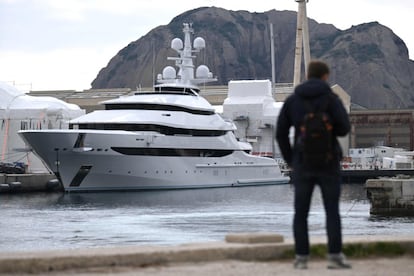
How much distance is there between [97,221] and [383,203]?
7.98 m

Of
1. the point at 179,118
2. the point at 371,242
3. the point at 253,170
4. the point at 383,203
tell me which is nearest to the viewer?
the point at 371,242

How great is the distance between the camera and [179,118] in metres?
55.7

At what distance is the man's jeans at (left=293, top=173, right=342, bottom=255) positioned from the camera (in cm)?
786

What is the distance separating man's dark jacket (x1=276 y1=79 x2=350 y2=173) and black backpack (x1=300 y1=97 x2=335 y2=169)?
49 millimetres

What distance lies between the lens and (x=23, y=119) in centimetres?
6372

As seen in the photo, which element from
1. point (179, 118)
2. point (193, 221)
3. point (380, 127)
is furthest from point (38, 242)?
point (380, 127)

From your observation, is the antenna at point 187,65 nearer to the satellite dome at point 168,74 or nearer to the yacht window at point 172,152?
the satellite dome at point 168,74

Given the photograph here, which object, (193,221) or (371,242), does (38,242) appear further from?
(371,242)

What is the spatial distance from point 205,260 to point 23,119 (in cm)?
5676

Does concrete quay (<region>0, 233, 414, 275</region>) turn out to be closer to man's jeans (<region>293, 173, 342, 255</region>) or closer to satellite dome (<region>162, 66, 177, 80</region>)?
man's jeans (<region>293, 173, 342, 255</region>)

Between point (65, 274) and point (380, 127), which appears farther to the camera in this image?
point (380, 127)

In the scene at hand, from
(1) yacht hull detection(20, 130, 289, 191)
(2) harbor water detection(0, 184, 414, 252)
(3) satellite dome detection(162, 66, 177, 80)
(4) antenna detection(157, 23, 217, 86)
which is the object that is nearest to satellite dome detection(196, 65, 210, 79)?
(4) antenna detection(157, 23, 217, 86)

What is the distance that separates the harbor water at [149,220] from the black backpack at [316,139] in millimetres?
12161

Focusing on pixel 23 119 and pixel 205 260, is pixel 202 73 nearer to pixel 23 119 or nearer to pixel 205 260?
pixel 23 119
